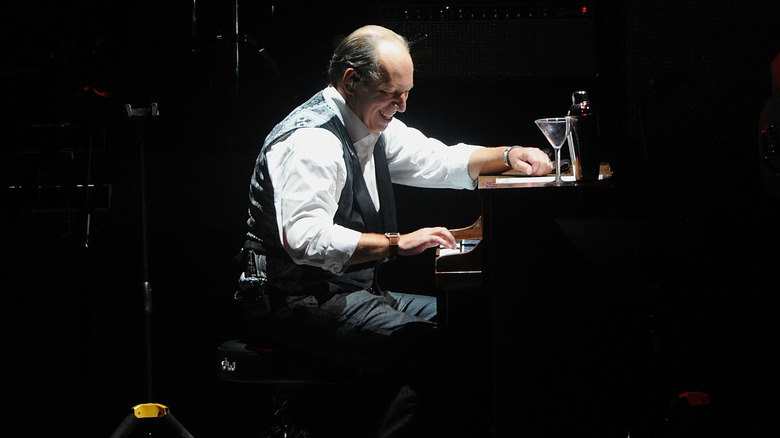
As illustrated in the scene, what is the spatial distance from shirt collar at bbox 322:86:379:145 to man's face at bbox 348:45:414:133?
2cm

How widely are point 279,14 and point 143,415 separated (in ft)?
5.75

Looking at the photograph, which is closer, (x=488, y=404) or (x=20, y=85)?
(x=488, y=404)

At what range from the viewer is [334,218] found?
105 inches

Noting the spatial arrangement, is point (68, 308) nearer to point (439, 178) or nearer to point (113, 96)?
point (113, 96)

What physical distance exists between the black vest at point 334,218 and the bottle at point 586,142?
2.39ft

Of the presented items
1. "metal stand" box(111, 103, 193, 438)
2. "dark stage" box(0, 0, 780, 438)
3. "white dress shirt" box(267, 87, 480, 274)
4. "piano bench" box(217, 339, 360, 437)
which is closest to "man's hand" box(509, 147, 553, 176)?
"white dress shirt" box(267, 87, 480, 274)

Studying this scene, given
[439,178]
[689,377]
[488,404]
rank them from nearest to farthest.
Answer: [488,404] < [439,178] < [689,377]

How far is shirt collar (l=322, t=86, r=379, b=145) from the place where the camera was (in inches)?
108

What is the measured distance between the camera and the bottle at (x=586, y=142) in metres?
2.36

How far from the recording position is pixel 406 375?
2512mm

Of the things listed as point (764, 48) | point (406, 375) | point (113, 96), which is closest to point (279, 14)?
point (113, 96)

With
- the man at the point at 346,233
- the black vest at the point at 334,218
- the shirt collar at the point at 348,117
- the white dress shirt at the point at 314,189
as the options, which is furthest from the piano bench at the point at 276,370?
the shirt collar at the point at 348,117

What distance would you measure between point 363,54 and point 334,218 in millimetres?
544

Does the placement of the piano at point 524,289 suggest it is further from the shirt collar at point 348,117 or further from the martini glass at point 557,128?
the shirt collar at point 348,117
